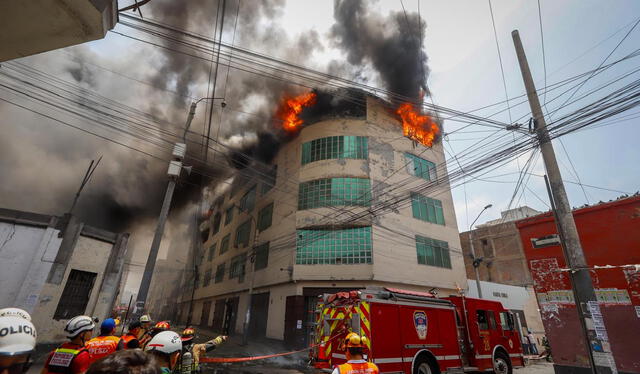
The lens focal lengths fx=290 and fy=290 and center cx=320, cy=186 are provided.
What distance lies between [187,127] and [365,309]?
9.61 m

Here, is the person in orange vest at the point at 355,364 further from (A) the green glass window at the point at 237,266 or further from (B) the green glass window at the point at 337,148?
(A) the green glass window at the point at 237,266

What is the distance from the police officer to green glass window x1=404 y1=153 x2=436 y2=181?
72.0 feet

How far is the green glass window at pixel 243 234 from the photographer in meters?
26.5

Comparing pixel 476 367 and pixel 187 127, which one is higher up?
pixel 187 127

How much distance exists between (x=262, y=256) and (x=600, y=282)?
A: 18790mm

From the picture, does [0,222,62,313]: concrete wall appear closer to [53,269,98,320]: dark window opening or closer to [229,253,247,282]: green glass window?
[53,269,98,320]: dark window opening

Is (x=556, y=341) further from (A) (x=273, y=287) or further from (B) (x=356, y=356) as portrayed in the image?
(A) (x=273, y=287)

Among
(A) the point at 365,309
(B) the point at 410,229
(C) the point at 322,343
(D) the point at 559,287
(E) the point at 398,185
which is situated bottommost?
(C) the point at 322,343

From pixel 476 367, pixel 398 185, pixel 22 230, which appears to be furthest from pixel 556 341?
pixel 22 230

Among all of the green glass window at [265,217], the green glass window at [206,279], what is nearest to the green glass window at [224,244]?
the green glass window at [206,279]

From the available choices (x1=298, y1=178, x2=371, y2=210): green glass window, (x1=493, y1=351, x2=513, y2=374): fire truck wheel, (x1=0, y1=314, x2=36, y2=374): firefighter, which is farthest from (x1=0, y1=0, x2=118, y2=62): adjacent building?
(x1=298, y1=178, x2=371, y2=210): green glass window

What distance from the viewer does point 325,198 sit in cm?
1961

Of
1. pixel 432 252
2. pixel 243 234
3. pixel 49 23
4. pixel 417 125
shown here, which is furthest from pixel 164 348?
pixel 243 234

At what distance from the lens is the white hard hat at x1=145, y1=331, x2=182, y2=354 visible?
9.85ft
